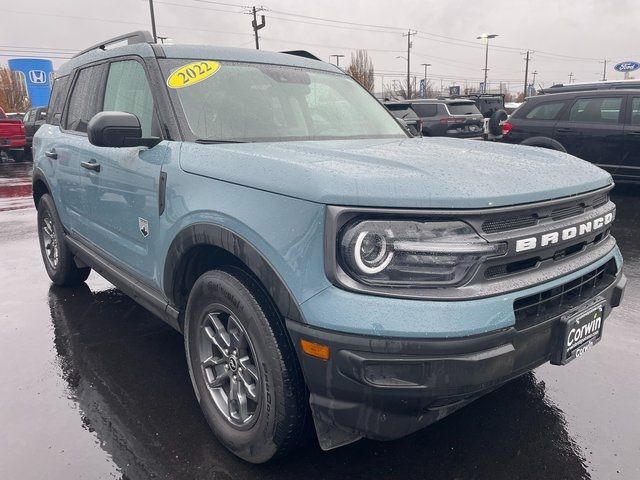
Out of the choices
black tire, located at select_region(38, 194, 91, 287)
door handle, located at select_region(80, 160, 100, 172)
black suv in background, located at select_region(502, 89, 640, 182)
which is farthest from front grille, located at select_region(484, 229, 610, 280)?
black suv in background, located at select_region(502, 89, 640, 182)

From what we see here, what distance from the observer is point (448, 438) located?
8.33ft

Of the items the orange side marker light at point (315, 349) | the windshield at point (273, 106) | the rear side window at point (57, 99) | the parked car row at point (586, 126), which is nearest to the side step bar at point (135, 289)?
the windshield at point (273, 106)

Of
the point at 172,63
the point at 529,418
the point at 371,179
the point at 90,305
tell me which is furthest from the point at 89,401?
the point at 529,418

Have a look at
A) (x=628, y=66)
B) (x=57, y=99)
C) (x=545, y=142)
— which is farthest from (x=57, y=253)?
(x=628, y=66)

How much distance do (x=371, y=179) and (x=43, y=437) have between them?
2098 millimetres

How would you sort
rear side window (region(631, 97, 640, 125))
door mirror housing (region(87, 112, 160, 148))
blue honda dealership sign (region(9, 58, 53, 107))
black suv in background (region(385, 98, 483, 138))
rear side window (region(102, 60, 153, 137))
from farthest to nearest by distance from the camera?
blue honda dealership sign (region(9, 58, 53, 107)), black suv in background (region(385, 98, 483, 138)), rear side window (region(631, 97, 640, 125)), rear side window (region(102, 60, 153, 137)), door mirror housing (region(87, 112, 160, 148))

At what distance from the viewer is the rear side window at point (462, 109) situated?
1483cm

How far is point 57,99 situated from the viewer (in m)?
4.57

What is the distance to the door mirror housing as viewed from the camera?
257 cm

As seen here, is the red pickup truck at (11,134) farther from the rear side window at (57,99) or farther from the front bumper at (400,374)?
the front bumper at (400,374)

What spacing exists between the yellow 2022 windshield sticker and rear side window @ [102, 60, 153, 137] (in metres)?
0.17

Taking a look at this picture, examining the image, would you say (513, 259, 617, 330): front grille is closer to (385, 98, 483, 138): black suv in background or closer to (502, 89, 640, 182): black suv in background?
(502, 89, 640, 182): black suv in background

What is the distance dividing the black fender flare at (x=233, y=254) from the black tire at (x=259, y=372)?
9cm

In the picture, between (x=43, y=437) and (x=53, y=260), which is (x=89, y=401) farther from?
(x=53, y=260)
